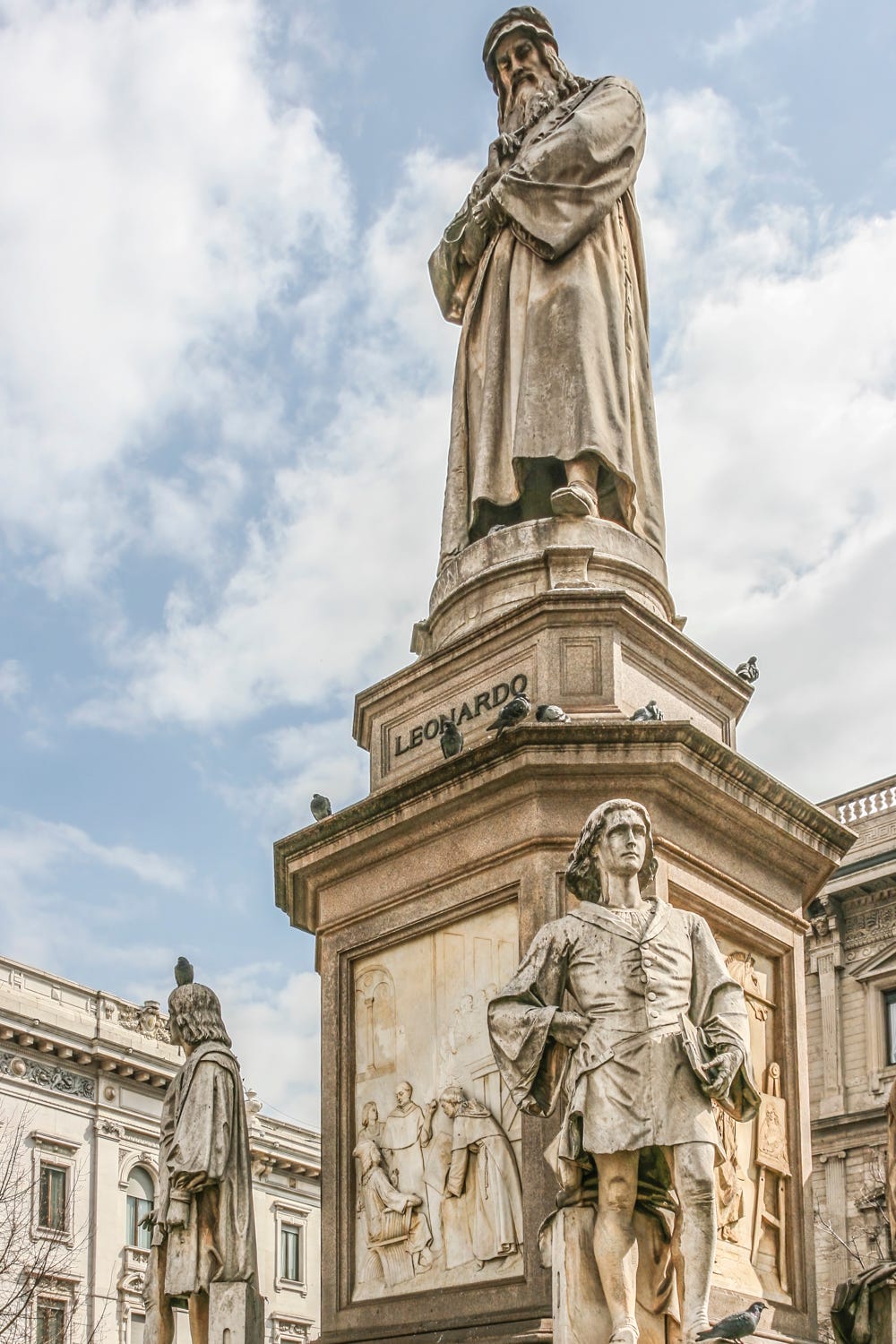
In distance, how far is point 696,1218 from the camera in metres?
7.50

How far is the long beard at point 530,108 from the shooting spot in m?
13.7

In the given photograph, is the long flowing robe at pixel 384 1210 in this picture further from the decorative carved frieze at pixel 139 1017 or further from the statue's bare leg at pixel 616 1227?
the decorative carved frieze at pixel 139 1017

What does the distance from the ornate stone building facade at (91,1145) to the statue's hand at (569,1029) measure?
35102 millimetres

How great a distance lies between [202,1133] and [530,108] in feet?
26.0

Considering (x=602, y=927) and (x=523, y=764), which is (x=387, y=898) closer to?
(x=523, y=764)

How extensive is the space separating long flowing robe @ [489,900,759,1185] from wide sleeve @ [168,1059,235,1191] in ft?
10.1

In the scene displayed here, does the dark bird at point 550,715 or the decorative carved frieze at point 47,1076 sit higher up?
the decorative carved frieze at point 47,1076

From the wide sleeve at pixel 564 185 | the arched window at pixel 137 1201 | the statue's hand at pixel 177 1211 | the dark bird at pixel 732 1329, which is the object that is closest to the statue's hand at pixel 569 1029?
the dark bird at pixel 732 1329

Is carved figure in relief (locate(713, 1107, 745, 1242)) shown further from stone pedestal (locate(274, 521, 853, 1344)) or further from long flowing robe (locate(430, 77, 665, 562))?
long flowing robe (locate(430, 77, 665, 562))

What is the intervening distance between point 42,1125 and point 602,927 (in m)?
39.4

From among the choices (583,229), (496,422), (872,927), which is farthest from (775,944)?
(872,927)

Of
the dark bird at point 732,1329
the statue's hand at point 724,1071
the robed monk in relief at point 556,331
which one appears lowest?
the dark bird at point 732,1329

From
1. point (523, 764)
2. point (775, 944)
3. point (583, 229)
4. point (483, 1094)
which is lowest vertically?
point (483, 1094)

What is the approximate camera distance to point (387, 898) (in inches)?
423
